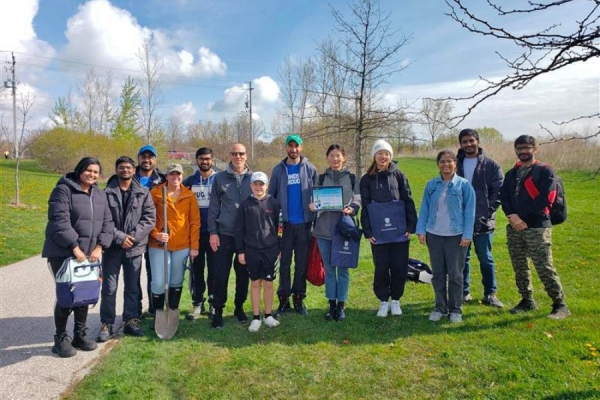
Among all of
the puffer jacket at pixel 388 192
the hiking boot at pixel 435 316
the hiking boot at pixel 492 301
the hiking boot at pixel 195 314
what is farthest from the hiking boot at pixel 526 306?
the hiking boot at pixel 195 314

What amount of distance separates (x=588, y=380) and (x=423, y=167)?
41221mm

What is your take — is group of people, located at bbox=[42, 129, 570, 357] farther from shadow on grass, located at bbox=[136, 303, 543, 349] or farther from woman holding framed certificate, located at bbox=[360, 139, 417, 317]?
shadow on grass, located at bbox=[136, 303, 543, 349]

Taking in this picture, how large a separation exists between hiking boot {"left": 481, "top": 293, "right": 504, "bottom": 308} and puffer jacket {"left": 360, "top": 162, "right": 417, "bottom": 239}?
1.62 meters

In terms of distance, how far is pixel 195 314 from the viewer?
5605 mm

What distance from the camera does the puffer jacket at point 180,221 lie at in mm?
5125

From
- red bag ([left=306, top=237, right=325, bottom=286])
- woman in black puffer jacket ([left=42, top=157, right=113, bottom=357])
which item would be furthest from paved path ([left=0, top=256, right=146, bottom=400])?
red bag ([left=306, top=237, right=325, bottom=286])

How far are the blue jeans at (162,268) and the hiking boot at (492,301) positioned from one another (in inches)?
165

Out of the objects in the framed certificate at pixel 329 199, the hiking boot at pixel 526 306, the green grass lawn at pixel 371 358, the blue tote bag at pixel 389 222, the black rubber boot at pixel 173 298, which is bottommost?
the green grass lawn at pixel 371 358

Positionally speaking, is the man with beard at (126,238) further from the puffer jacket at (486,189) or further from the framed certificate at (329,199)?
the puffer jacket at (486,189)

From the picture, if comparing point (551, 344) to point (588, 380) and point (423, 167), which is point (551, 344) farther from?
point (423, 167)

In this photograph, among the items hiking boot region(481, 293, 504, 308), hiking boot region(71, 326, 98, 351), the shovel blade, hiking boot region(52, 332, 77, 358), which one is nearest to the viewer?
hiking boot region(52, 332, 77, 358)

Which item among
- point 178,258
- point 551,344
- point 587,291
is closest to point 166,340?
point 178,258

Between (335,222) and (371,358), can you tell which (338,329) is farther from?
(335,222)

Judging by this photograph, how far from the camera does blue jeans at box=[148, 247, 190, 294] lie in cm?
512
